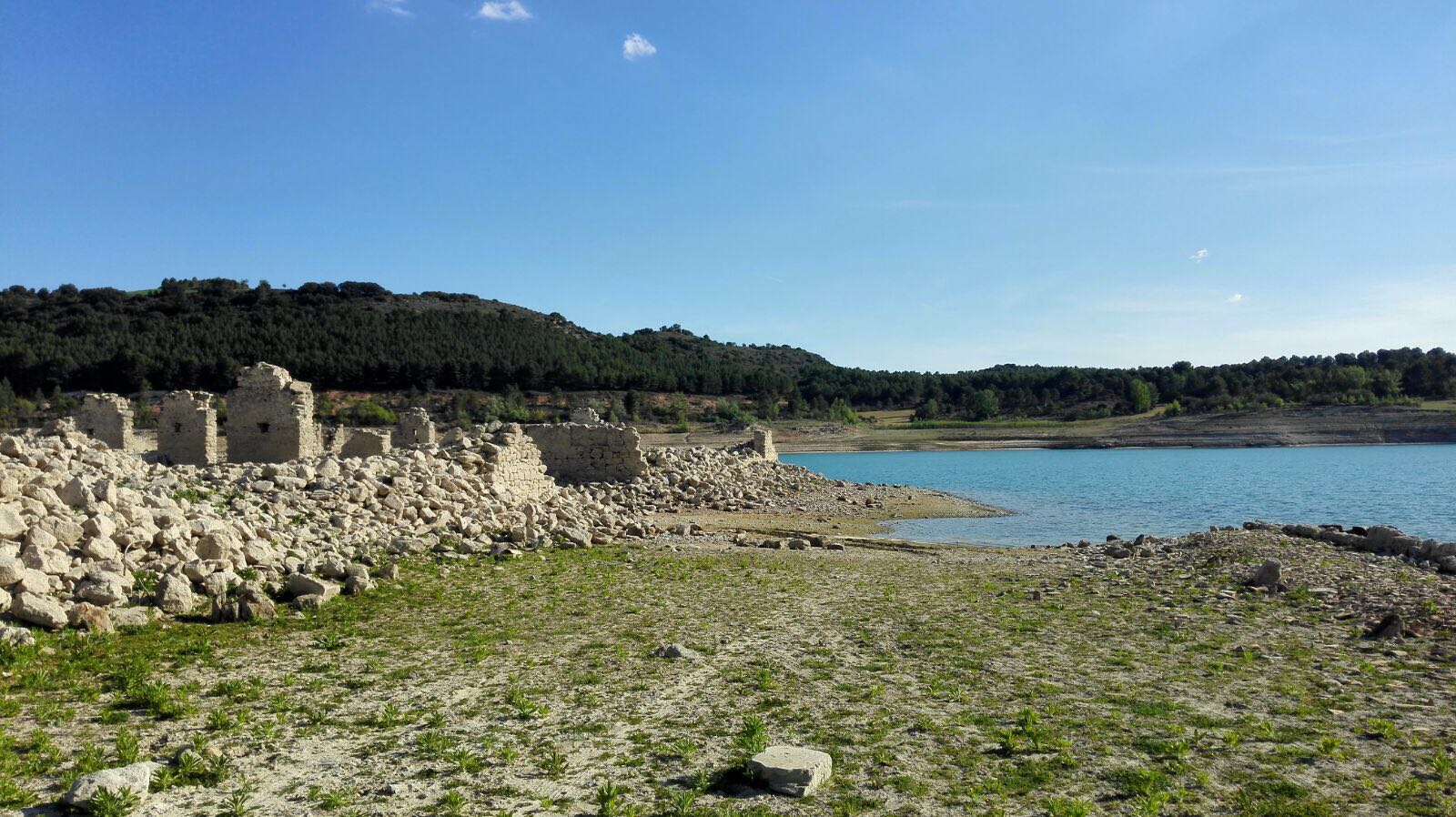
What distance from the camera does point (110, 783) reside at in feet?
14.6

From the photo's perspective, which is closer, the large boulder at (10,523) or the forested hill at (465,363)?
the large boulder at (10,523)

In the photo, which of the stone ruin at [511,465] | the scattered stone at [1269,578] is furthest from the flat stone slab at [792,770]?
the stone ruin at [511,465]

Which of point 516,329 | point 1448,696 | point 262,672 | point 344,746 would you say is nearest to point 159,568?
point 262,672

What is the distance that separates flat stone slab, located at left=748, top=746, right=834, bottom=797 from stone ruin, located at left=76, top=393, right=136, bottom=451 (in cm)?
2325

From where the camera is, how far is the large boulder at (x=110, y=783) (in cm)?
433

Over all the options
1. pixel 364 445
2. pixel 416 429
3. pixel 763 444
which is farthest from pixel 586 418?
pixel 763 444

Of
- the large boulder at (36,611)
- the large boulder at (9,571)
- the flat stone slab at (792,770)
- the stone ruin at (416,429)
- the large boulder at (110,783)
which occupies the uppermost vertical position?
the stone ruin at (416,429)

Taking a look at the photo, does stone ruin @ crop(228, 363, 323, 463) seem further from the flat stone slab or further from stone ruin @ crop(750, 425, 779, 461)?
stone ruin @ crop(750, 425, 779, 461)

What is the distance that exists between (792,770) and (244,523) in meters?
8.77

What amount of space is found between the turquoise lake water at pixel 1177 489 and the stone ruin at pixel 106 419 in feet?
67.2

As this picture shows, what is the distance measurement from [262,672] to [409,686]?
1290mm

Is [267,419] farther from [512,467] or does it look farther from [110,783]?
[110,783]

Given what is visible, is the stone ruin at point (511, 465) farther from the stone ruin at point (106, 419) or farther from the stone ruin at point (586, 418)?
the stone ruin at point (106, 419)

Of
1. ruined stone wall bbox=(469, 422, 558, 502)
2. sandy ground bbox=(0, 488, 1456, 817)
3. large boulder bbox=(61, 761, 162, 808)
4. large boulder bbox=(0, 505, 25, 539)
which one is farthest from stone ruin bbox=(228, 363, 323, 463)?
large boulder bbox=(61, 761, 162, 808)
